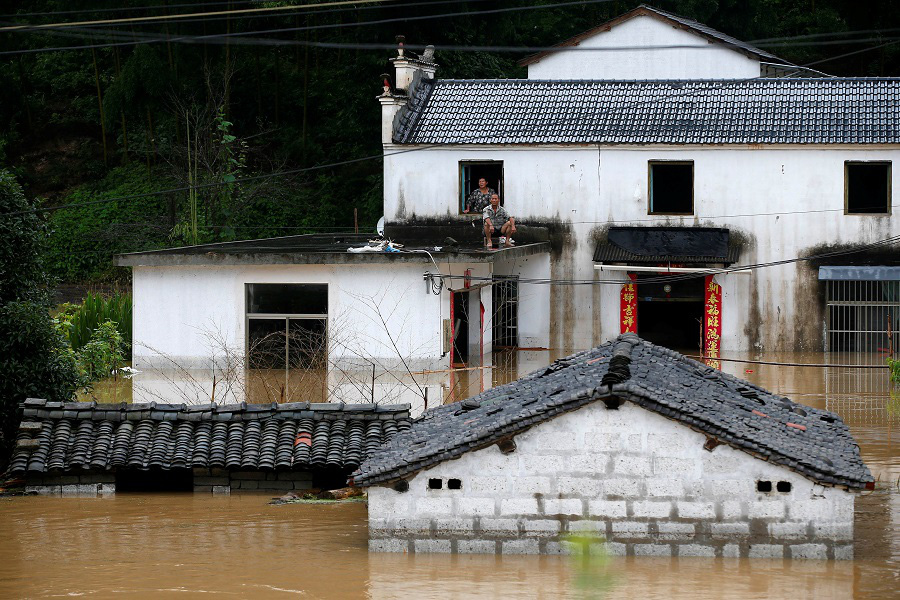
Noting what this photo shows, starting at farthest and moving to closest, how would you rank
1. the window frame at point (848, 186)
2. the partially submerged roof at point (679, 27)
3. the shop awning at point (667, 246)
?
the partially submerged roof at point (679, 27) < the shop awning at point (667, 246) < the window frame at point (848, 186)

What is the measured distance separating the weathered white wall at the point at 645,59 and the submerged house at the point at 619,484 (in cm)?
2688

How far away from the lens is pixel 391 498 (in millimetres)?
13812

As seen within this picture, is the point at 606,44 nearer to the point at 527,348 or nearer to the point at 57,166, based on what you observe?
the point at 527,348

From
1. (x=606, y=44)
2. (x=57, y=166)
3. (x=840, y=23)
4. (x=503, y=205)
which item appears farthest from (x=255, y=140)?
(x=840, y=23)

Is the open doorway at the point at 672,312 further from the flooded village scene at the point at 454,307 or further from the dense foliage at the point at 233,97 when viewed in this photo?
the dense foliage at the point at 233,97

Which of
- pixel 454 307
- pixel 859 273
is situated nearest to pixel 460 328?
pixel 454 307

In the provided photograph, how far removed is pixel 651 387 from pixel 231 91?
35493 millimetres

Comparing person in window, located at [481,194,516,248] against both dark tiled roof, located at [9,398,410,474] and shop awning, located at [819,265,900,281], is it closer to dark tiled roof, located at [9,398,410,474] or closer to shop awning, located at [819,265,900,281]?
shop awning, located at [819,265,900,281]

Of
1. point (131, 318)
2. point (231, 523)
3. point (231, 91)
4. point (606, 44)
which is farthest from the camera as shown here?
point (231, 91)

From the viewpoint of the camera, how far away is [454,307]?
29.3 m

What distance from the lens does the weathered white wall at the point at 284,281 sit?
28.2 meters

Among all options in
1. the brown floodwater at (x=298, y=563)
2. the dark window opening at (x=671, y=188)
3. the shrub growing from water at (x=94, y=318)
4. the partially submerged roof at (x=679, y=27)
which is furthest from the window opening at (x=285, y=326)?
the partially submerged roof at (x=679, y=27)

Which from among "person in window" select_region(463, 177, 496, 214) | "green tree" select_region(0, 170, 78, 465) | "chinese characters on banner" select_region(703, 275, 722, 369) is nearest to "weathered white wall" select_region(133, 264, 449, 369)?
"person in window" select_region(463, 177, 496, 214)

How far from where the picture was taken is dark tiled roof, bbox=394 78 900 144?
31.5 meters
